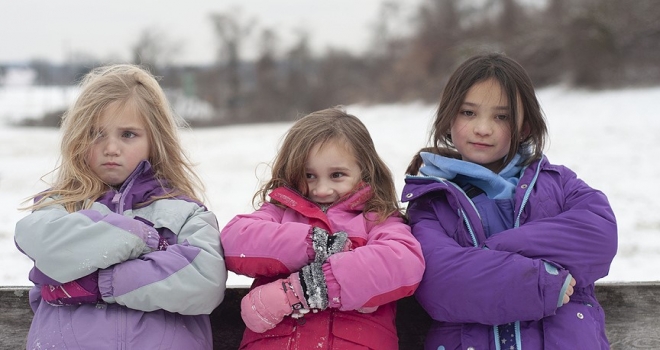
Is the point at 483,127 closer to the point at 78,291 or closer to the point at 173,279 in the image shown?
the point at 173,279

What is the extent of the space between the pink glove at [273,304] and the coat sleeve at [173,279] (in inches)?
5.6

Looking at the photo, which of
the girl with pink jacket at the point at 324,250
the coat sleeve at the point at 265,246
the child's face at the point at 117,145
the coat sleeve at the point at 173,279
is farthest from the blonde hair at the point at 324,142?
the child's face at the point at 117,145

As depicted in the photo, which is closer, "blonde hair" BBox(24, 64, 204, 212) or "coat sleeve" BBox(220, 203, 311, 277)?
"coat sleeve" BBox(220, 203, 311, 277)

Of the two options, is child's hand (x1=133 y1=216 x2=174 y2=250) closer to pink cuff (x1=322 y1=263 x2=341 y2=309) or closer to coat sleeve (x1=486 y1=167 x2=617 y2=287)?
pink cuff (x1=322 y1=263 x2=341 y2=309)

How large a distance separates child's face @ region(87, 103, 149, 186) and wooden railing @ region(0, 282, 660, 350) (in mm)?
563

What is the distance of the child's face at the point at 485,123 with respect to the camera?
253 cm

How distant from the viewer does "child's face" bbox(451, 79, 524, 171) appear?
8.30 feet

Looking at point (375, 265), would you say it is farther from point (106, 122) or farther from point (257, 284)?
point (106, 122)

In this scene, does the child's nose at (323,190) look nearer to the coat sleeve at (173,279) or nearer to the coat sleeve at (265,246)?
the coat sleeve at (265,246)

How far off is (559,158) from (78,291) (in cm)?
1222

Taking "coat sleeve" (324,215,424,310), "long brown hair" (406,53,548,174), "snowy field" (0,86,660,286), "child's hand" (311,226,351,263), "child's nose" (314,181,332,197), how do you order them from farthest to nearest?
1. "snowy field" (0,86,660,286)
2. "long brown hair" (406,53,548,174)
3. "child's nose" (314,181,332,197)
4. "child's hand" (311,226,351,263)
5. "coat sleeve" (324,215,424,310)

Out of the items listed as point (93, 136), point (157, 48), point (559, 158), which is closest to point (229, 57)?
point (157, 48)

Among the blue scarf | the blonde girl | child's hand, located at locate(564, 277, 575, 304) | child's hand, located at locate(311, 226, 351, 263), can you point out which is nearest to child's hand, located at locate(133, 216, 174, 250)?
the blonde girl

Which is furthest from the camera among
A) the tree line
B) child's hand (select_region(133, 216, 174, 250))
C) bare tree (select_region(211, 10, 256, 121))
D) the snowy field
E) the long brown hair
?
bare tree (select_region(211, 10, 256, 121))
